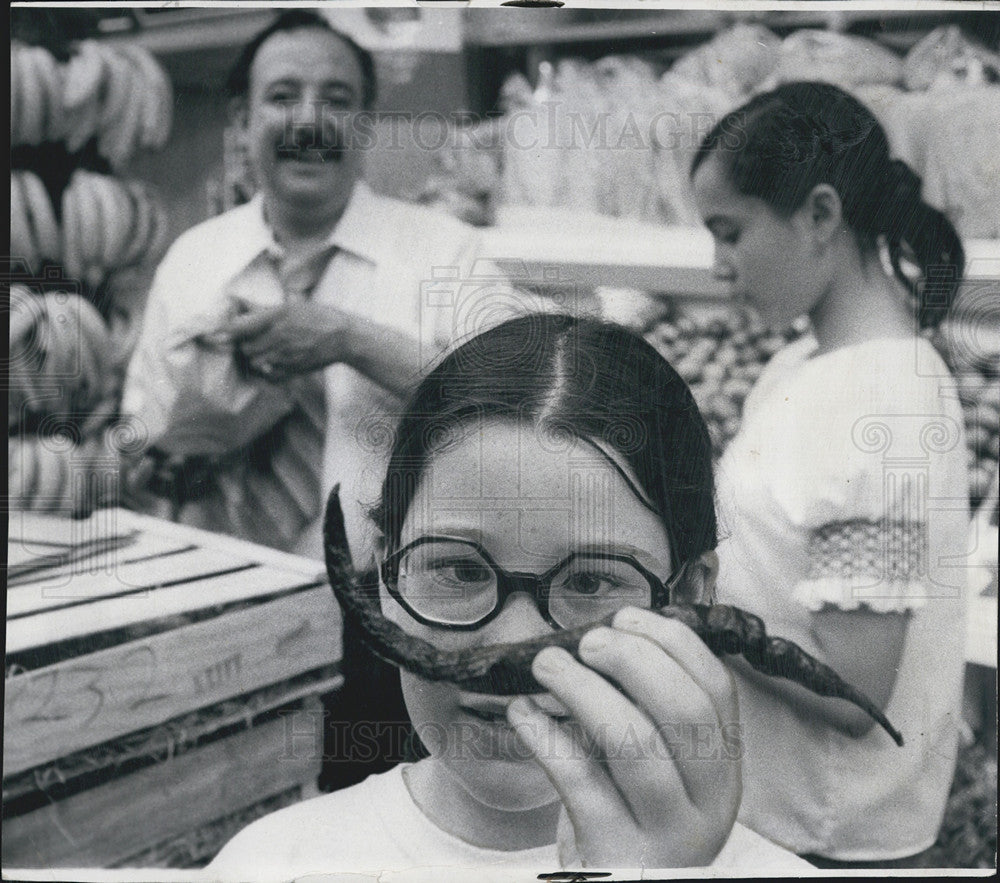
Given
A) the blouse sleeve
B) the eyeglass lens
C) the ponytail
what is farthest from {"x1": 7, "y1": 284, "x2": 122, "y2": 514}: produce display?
the ponytail

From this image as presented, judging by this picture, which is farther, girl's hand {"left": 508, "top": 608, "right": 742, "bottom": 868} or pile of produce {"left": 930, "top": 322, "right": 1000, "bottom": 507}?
pile of produce {"left": 930, "top": 322, "right": 1000, "bottom": 507}

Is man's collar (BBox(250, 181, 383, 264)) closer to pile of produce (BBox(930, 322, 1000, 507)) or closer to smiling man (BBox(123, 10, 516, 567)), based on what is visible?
smiling man (BBox(123, 10, 516, 567))

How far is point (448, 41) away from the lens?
6.27ft

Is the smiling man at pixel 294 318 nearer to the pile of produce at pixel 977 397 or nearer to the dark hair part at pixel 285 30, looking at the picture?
the dark hair part at pixel 285 30

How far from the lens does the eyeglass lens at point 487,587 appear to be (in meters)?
1.86

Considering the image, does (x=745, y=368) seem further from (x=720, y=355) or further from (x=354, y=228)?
(x=354, y=228)

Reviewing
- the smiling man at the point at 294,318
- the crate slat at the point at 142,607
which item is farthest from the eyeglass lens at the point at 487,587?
the crate slat at the point at 142,607

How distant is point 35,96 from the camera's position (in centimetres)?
190

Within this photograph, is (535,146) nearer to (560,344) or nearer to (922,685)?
(560,344)

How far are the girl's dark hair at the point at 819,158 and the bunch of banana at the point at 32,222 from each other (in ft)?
3.88

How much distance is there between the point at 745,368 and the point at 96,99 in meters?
1.28

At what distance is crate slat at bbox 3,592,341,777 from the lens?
1876mm

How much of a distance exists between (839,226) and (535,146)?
575 mm

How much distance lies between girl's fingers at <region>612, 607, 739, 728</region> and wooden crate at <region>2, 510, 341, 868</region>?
0.54 meters
